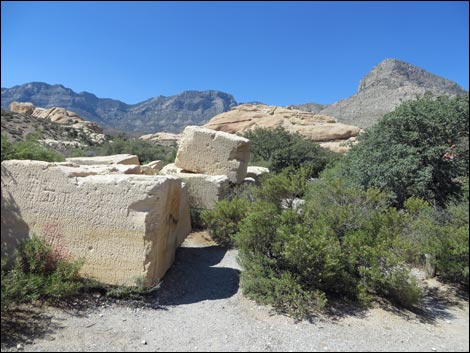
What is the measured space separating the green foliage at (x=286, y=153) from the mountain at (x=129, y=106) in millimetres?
109306

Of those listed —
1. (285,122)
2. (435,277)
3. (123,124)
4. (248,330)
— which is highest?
(123,124)

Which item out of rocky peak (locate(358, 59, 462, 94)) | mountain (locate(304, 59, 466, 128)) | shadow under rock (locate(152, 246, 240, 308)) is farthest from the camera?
rocky peak (locate(358, 59, 462, 94))

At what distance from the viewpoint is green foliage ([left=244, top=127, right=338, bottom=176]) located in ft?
63.5

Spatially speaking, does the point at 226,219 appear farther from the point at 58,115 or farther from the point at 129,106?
the point at 129,106

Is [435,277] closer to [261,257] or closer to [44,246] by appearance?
[261,257]

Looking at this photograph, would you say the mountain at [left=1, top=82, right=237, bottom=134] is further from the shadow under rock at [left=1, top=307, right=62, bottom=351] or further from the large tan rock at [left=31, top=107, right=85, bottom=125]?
the shadow under rock at [left=1, top=307, right=62, bottom=351]

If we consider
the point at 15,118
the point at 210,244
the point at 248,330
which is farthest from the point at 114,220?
the point at 15,118

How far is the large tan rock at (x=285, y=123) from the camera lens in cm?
2623

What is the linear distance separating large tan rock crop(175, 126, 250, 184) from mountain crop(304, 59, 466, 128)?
33.9 meters

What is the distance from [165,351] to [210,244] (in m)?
4.23

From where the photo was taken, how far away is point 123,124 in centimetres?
13625

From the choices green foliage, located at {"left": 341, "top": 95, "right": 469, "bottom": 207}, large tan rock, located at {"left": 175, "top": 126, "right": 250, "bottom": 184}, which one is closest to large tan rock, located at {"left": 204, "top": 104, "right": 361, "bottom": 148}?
green foliage, located at {"left": 341, "top": 95, "right": 469, "bottom": 207}

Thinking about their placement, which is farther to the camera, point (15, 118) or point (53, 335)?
point (15, 118)

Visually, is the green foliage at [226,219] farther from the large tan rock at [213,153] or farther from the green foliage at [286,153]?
the green foliage at [286,153]
